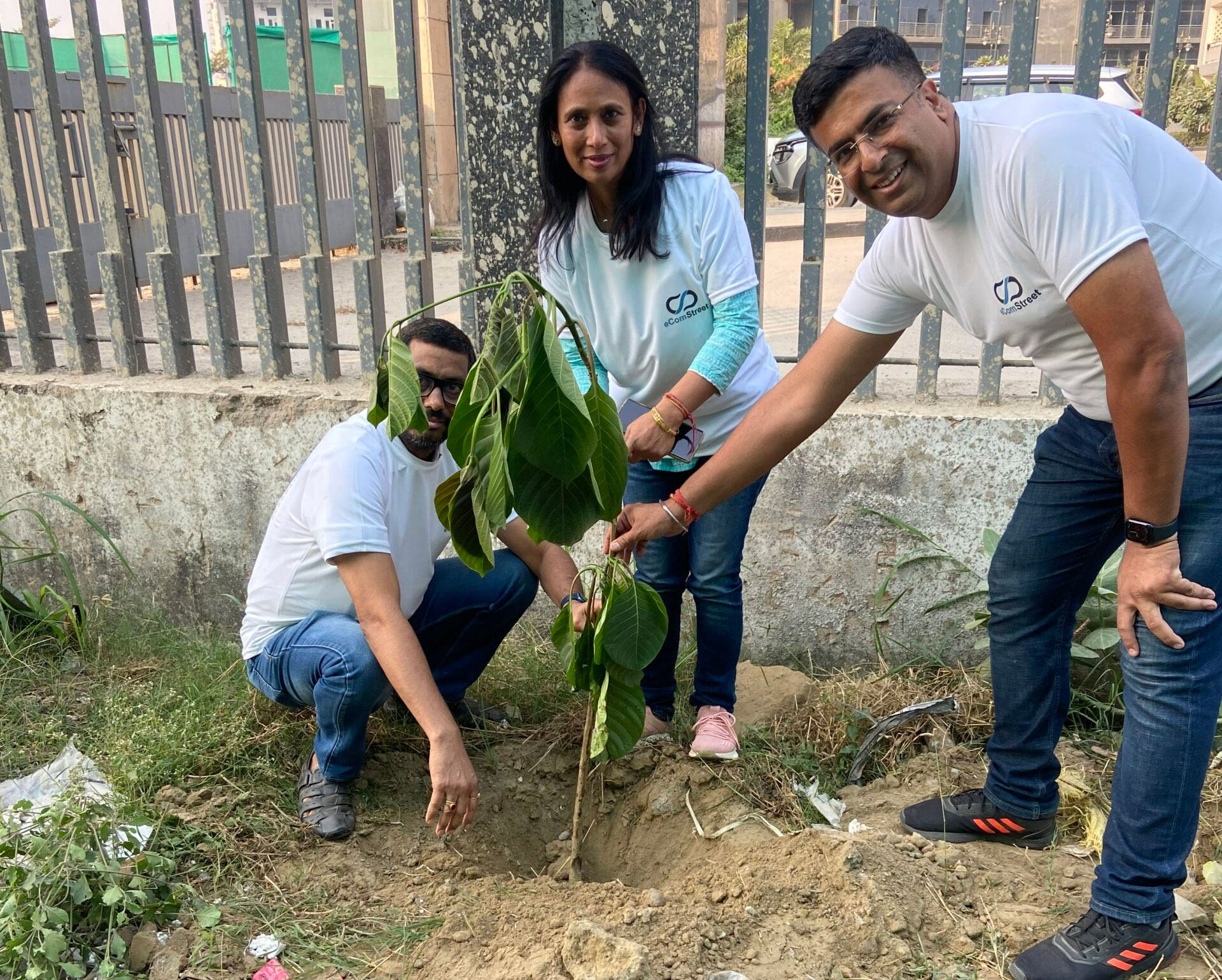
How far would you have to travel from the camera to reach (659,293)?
2.59 meters

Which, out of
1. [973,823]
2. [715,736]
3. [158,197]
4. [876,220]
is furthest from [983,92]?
[973,823]

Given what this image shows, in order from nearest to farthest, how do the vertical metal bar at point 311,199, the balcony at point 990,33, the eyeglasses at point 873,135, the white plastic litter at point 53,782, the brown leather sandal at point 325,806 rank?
the eyeglasses at point 873,135 → the brown leather sandal at point 325,806 → the white plastic litter at point 53,782 → the vertical metal bar at point 311,199 → the balcony at point 990,33

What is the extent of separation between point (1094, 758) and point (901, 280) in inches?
58.0

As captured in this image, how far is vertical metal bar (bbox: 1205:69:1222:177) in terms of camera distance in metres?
3.09

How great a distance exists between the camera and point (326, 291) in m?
3.77

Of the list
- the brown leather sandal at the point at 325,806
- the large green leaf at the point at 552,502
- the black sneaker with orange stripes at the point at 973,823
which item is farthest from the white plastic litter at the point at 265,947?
the black sneaker with orange stripes at the point at 973,823

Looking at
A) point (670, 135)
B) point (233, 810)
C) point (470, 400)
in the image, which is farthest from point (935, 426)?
point (233, 810)

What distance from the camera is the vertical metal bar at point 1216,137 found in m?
3.09

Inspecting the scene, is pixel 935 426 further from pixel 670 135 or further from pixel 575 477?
pixel 575 477

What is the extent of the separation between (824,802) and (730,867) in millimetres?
379

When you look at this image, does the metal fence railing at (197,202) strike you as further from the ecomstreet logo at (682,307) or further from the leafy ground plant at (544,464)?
Result: the leafy ground plant at (544,464)

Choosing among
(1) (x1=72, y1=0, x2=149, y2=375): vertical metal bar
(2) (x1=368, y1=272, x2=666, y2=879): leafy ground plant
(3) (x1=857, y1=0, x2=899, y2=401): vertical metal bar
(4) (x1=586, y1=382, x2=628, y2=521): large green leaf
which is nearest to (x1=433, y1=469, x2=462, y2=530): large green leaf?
(2) (x1=368, y1=272, x2=666, y2=879): leafy ground plant

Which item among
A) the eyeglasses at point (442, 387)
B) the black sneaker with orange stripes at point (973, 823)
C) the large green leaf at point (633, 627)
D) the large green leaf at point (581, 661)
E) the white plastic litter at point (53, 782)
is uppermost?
the eyeglasses at point (442, 387)

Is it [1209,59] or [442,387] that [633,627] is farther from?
[1209,59]
